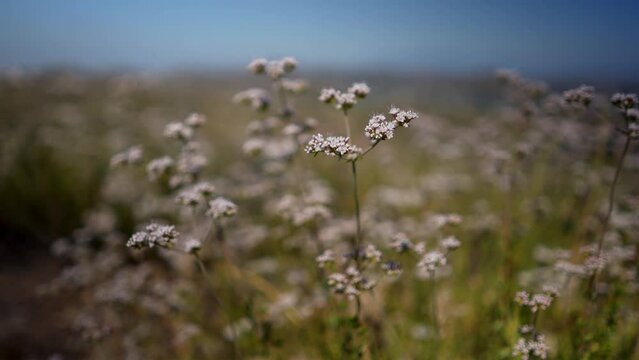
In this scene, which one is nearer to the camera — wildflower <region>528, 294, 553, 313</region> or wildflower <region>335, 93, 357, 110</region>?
wildflower <region>528, 294, 553, 313</region>

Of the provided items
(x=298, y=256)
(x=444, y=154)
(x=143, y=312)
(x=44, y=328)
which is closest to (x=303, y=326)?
(x=298, y=256)

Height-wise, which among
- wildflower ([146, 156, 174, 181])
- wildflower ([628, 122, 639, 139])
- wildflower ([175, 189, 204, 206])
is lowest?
wildflower ([175, 189, 204, 206])

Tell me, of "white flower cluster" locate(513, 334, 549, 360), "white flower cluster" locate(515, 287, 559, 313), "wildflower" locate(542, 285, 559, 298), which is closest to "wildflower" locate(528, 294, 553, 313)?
"white flower cluster" locate(515, 287, 559, 313)

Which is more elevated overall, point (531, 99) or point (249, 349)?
point (531, 99)

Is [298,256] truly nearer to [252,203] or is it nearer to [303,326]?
[303,326]

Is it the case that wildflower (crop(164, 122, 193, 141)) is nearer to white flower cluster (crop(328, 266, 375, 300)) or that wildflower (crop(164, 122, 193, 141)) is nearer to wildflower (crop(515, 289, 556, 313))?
white flower cluster (crop(328, 266, 375, 300))

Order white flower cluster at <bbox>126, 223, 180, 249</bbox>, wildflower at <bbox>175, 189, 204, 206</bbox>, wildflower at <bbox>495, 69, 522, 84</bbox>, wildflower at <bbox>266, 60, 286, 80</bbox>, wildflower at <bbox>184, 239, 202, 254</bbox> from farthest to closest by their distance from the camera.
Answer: wildflower at <bbox>495, 69, 522, 84</bbox> < wildflower at <bbox>266, 60, 286, 80</bbox> < wildflower at <bbox>175, 189, 204, 206</bbox> < wildflower at <bbox>184, 239, 202, 254</bbox> < white flower cluster at <bbox>126, 223, 180, 249</bbox>

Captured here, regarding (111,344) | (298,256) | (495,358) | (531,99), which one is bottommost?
(111,344)
